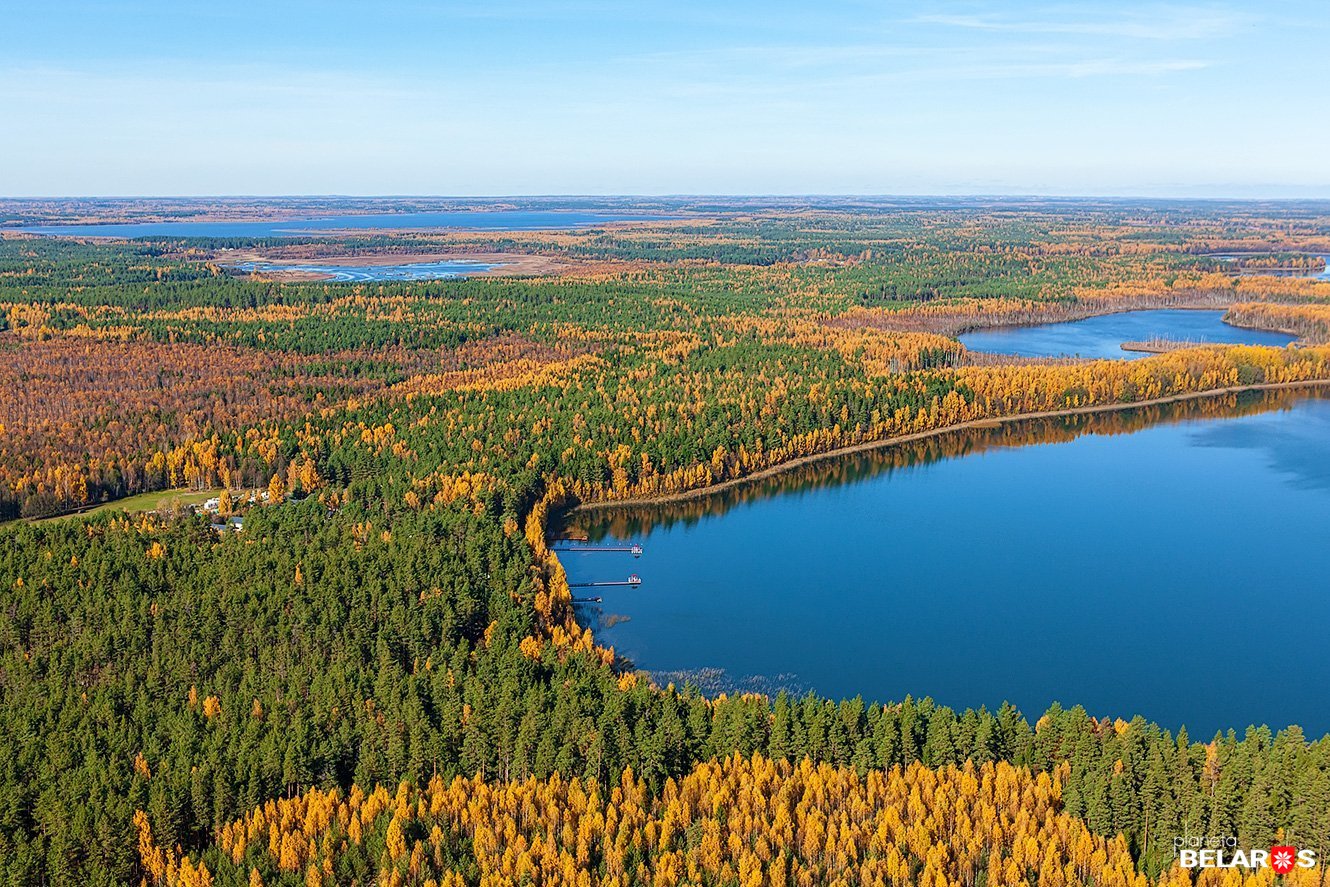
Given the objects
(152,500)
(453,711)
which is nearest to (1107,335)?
(152,500)

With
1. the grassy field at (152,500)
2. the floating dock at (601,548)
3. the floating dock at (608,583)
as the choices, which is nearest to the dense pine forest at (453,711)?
the grassy field at (152,500)

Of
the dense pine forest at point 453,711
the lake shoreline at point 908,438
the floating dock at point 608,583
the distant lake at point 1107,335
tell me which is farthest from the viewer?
the distant lake at point 1107,335

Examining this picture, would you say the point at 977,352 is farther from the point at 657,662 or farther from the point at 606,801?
the point at 606,801

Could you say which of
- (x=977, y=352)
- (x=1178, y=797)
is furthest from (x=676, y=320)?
(x=1178, y=797)

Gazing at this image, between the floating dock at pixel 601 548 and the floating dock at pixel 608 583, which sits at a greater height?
the floating dock at pixel 601 548

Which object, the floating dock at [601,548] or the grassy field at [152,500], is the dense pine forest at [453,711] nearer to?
the grassy field at [152,500]

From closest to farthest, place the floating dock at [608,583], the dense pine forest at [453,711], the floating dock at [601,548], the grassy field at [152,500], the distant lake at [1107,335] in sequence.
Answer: the dense pine forest at [453,711]
the floating dock at [608,583]
the floating dock at [601,548]
the grassy field at [152,500]
the distant lake at [1107,335]
